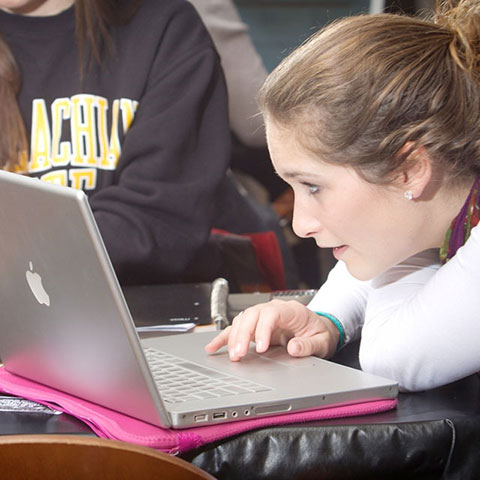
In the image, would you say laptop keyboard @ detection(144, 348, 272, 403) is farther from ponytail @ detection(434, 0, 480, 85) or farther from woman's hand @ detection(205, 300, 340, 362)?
ponytail @ detection(434, 0, 480, 85)

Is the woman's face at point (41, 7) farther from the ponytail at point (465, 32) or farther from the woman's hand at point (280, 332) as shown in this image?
the woman's hand at point (280, 332)

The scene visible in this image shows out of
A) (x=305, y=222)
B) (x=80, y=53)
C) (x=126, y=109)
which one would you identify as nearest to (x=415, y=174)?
(x=305, y=222)

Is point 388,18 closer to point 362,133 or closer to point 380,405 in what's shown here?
point 362,133

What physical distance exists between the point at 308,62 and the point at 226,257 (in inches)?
45.2

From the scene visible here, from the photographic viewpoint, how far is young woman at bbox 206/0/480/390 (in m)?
1.09

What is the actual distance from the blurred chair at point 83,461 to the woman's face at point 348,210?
0.54 meters

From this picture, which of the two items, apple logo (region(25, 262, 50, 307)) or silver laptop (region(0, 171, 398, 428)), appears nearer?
silver laptop (region(0, 171, 398, 428))

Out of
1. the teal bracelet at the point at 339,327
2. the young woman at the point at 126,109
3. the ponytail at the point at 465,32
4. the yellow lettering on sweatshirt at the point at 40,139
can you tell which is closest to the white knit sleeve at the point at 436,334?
the teal bracelet at the point at 339,327

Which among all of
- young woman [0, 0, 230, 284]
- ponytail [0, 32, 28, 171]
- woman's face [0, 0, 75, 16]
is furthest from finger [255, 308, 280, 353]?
woman's face [0, 0, 75, 16]

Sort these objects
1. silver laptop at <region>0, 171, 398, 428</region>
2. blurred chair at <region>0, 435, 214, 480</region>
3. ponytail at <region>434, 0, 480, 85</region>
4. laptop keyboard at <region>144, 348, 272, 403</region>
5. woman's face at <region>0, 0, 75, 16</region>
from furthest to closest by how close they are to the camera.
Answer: woman's face at <region>0, 0, 75, 16</region>
ponytail at <region>434, 0, 480, 85</region>
laptop keyboard at <region>144, 348, 272, 403</region>
silver laptop at <region>0, 171, 398, 428</region>
blurred chair at <region>0, 435, 214, 480</region>

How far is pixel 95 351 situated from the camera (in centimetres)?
91

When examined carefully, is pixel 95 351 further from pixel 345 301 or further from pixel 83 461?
pixel 345 301

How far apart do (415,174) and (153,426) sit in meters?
0.50

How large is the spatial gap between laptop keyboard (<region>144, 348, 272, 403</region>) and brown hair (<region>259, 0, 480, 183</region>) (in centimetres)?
32
